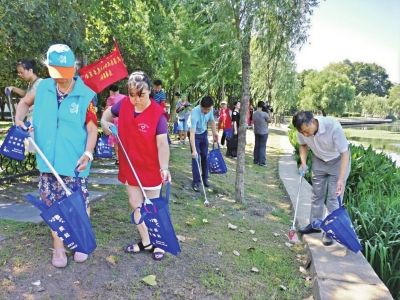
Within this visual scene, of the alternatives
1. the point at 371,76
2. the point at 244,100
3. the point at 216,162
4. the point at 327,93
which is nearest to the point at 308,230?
the point at 244,100

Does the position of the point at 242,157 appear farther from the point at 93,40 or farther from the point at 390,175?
the point at 93,40

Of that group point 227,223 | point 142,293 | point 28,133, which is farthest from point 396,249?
point 28,133

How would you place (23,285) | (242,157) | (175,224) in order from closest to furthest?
1. (23,285)
2. (175,224)
3. (242,157)

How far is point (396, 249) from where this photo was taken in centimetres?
373

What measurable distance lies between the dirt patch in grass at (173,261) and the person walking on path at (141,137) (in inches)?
22.0

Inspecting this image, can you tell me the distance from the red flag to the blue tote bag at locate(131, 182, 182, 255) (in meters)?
1.14

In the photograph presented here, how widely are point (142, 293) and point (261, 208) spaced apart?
10.3ft

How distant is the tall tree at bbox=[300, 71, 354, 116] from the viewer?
43.8 metres

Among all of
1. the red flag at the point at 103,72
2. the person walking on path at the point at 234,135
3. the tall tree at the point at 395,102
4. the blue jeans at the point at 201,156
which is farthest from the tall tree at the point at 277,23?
the tall tree at the point at 395,102

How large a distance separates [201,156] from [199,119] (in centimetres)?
75

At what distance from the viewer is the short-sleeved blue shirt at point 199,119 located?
5.48 m

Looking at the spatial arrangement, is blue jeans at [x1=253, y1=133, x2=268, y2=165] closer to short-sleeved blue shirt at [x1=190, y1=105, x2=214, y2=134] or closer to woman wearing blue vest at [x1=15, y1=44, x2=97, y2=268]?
short-sleeved blue shirt at [x1=190, y1=105, x2=214, y2=134]

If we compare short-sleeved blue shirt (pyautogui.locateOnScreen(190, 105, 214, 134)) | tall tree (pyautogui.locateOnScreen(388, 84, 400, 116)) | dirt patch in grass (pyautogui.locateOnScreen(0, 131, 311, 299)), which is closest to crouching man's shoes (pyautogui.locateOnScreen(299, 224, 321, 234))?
dirt patch in grass (pyautogui.locateOnScreen(0, 131, 311, 299))

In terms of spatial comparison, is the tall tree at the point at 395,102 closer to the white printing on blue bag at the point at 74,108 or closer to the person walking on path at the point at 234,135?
the person walking on path at the point at 234,135
